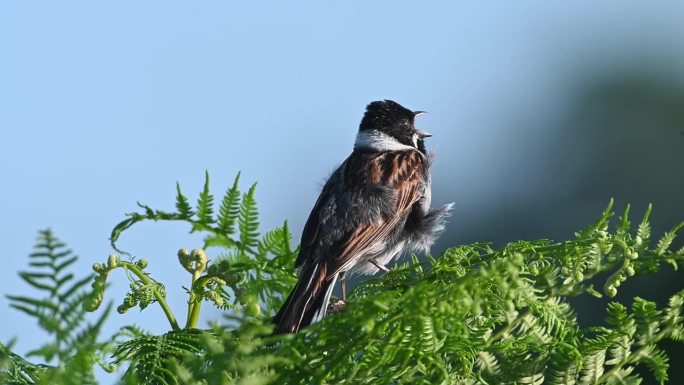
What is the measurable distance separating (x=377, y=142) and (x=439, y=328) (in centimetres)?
487

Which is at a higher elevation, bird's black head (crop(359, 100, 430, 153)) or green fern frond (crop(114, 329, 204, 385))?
bird's black head (crop(359, 100, 430, 153))

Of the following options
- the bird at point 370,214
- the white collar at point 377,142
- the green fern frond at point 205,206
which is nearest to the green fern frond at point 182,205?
the green fern frond at point 205,206

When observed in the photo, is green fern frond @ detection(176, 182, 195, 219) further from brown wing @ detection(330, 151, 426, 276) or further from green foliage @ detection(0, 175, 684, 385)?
brown wing @ detection(330, 151, 426, 276)

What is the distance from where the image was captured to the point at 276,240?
2.36 metres

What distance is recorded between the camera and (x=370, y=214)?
4.82 metres

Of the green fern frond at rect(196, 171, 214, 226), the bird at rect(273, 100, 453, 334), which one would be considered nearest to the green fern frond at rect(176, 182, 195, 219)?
the green fern frond at rect(196, 171, 214, 226)

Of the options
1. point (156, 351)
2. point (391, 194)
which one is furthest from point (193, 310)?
point (391, 194)

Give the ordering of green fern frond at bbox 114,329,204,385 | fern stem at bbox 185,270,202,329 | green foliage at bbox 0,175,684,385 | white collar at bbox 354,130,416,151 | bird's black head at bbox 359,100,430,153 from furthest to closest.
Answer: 1. bird's black head at bbox 359,100,430,153
2. white collar at bbox 354,130,416,151
3. fern stem at bbox 185,270,202,329
4. green fern frond at bbox 114,329,204,385
5. green foliage at bbox 0,175,684,385

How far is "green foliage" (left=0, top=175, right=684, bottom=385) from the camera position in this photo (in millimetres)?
1036

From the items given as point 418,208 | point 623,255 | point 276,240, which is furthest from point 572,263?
point 418,208

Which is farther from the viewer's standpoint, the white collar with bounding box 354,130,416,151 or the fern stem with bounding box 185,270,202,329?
the white collar with bounding box 354,130,416,151

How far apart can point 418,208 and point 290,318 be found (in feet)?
7.71

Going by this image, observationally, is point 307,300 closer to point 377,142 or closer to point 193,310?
point 193,310

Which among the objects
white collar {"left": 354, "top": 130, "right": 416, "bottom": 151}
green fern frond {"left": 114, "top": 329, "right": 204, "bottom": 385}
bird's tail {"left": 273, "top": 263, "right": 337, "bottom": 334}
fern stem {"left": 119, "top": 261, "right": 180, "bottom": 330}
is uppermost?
white collar {"left": 354, "top": 130, "right": 416, "bottom": 151}
